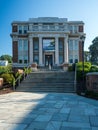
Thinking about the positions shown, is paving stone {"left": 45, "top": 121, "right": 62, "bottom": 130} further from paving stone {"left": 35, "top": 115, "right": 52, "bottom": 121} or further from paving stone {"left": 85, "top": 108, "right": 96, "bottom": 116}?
paving stone {"left": 85, "top": 108, "right": 96, "bottom": 116}

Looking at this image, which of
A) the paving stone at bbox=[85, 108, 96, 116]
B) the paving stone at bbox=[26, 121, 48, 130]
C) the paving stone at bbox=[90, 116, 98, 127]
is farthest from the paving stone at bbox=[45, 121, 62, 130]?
the paving stone at bbox=[85, 108, 96, 116]

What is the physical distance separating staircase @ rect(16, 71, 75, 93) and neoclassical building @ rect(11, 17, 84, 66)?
66.2ft

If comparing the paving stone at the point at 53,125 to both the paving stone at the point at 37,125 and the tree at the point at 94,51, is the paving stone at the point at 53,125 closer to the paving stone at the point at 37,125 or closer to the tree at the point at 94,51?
the paving stone at the point at 37,125

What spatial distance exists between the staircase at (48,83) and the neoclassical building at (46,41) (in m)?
20.2

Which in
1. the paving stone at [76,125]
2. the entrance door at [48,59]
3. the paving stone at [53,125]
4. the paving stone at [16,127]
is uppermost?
the entrance door at [48,59]

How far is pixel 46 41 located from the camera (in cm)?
4831

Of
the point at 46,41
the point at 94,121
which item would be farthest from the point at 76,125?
the point at 46,41

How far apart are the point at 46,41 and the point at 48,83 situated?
26070 mm

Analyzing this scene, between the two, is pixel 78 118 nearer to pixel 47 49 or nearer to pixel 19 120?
pixel 19 120

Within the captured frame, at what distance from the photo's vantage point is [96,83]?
1773 cm

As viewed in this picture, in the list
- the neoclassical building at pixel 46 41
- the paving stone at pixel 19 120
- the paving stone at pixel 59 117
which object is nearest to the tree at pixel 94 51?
the neoclassical building at pixel 46 41

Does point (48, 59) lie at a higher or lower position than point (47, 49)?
lower

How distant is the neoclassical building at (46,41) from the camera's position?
47.3 meters

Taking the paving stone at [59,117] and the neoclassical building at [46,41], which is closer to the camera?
the paving stone at [59,117]
